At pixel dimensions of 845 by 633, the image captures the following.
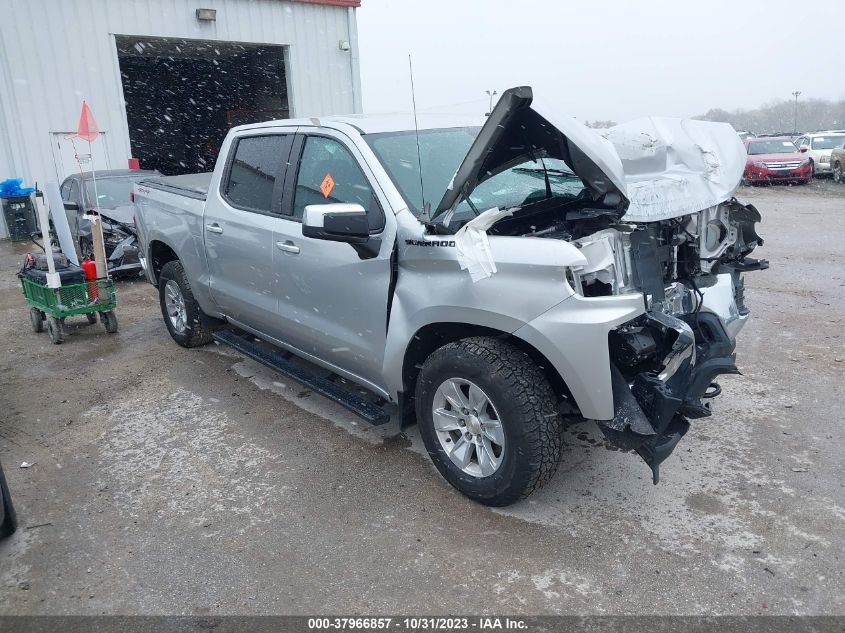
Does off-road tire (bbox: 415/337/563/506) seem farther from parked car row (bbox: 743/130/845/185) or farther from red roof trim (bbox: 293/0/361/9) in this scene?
parked car row (bbox: 743/130/845/185)

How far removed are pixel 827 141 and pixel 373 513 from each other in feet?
80.4

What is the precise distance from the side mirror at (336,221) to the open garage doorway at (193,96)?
1487cm

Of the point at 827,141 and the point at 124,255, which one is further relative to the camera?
the point at 827,141

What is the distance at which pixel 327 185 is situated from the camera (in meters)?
3.98

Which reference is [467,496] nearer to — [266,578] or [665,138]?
[266,578]

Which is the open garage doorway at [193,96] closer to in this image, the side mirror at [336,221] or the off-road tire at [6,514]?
the side mirror at [336,221]

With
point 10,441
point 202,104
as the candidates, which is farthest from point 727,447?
point 202,104

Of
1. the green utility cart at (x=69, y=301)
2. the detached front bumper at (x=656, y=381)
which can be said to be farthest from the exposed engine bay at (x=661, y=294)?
the green utility cart at (x=69, y=301)

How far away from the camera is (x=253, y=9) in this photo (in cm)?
1554

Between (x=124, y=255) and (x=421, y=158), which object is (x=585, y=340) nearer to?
(x=421, y=158)

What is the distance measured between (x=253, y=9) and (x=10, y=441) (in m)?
13.7

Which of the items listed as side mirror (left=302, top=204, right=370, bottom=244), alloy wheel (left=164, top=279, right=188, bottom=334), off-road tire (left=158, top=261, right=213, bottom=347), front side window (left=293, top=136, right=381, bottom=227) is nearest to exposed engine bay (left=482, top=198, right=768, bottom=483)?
side mirror (left=302, top=204, right=370, bottom=244)

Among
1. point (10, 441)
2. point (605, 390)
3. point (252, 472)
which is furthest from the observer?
point (10, 441)

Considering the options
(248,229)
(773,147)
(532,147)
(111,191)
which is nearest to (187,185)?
(248,229)
